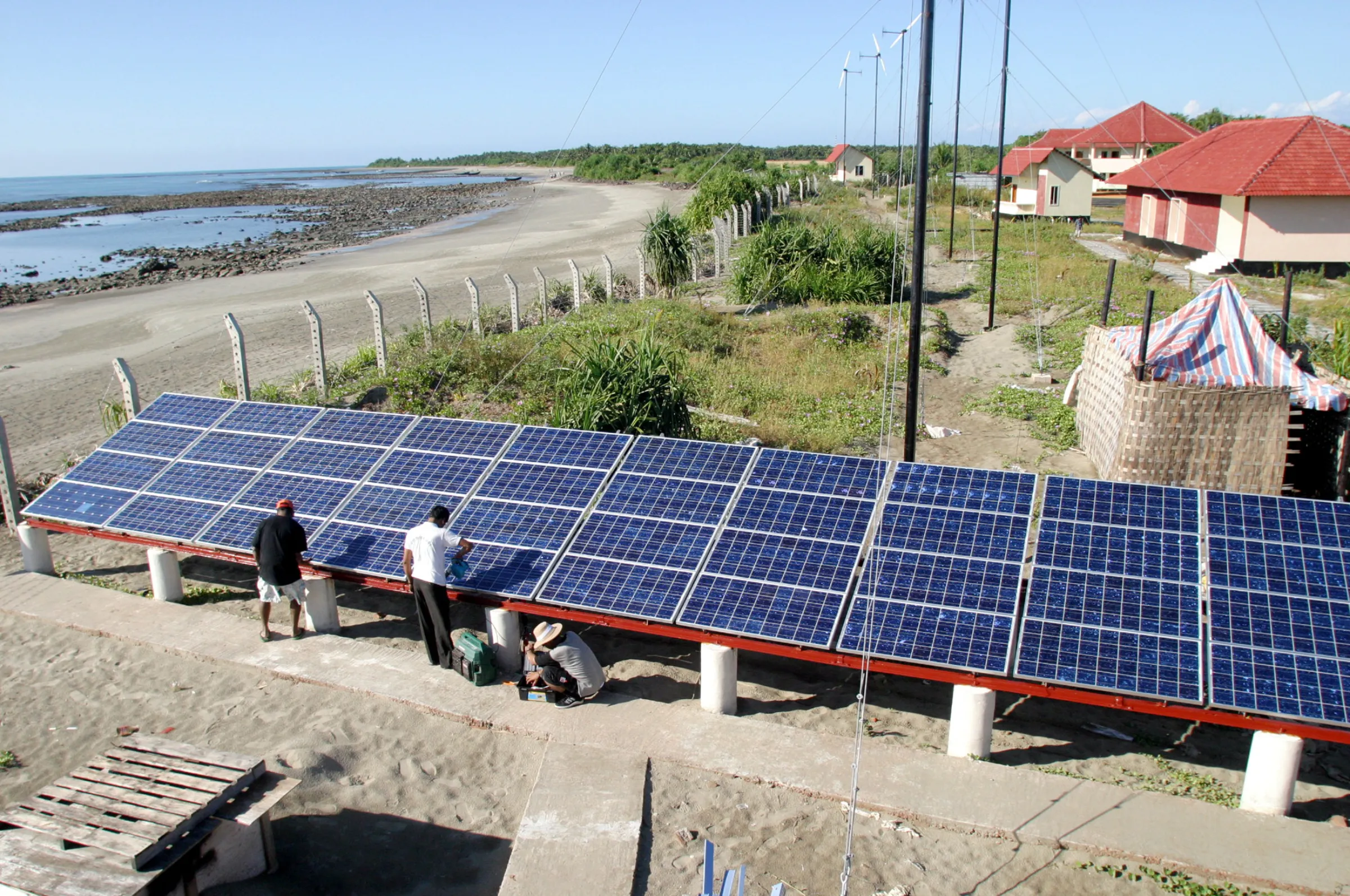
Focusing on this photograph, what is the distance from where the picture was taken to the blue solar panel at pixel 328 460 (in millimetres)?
10141

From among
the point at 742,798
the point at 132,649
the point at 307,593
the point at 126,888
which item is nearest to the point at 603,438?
the point at 307,593

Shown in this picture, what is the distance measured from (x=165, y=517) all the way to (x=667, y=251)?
18173 mm

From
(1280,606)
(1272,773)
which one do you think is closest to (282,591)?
(1272,773)

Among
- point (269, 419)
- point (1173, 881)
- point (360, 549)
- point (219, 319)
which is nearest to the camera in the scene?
point (1173, 881)

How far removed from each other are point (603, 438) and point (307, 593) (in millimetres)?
3354

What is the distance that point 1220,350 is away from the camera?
492 inches

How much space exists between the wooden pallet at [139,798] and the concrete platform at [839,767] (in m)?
2.06

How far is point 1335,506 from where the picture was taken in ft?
25.4

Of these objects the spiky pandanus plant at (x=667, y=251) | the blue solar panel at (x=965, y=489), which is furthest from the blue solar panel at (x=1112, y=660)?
the spiky pandanus plant at (x=667, y=251)

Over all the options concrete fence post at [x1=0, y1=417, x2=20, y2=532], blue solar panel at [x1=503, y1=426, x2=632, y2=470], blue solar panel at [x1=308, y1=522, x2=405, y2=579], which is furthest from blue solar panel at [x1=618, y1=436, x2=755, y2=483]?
concrete fence post at [x1=0, y1=417, x2=20, y2=532]

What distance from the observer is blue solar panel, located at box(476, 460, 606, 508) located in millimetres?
9203

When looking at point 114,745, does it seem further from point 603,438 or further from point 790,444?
point 790,444

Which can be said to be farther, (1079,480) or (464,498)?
(464,498)

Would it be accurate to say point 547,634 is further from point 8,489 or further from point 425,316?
point 425,316
